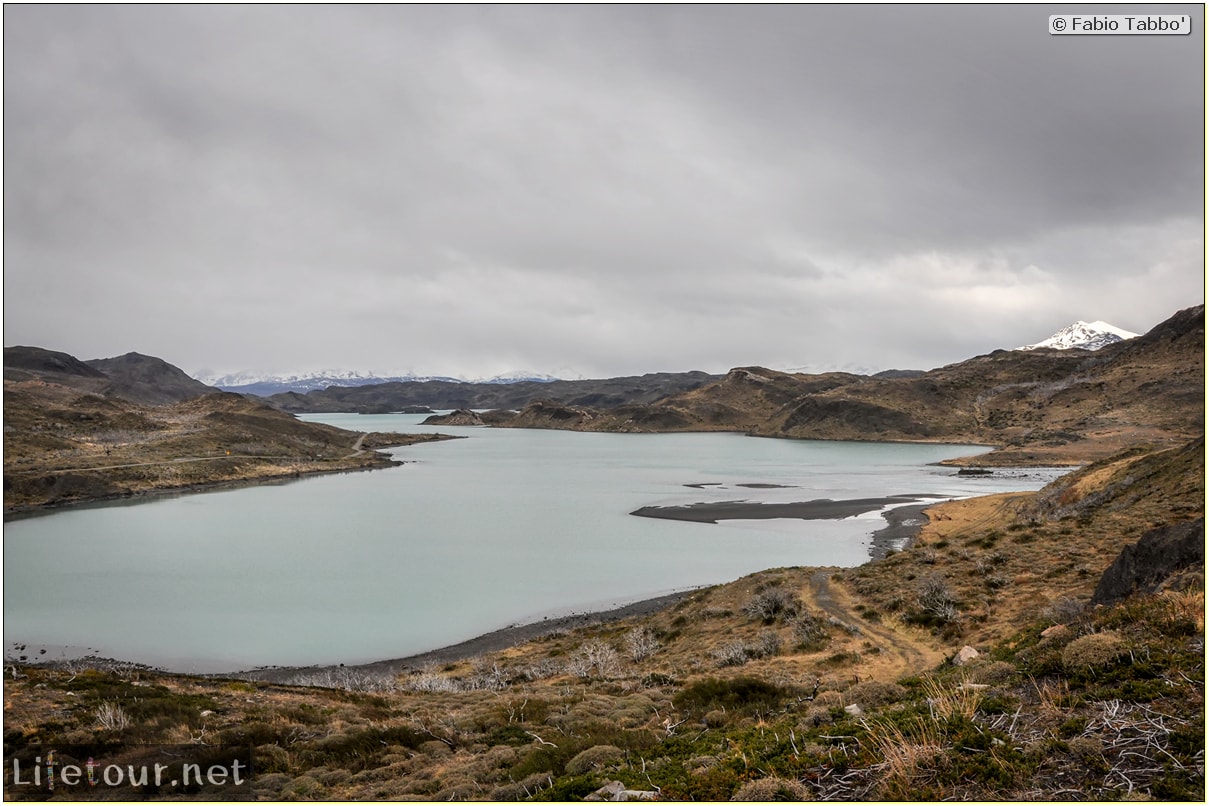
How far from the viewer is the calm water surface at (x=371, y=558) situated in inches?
918

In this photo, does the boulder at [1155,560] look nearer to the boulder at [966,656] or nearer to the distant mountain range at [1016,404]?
the boulder at [966,656]

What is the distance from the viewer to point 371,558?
1369 inches

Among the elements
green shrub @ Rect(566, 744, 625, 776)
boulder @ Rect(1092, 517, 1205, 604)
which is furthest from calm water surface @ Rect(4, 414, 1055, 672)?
boulder @ Rect(1092, 517, 1205, 604)

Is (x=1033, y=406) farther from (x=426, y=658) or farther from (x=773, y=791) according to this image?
(x=773, y=791)

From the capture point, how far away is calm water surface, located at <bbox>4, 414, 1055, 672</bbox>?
76.5ft

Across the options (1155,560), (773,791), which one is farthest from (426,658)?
(1155,560)

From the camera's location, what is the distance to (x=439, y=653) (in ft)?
69.3

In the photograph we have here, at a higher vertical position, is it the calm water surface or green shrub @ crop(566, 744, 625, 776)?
green shrub @ crop(566, 744, 625, 776)

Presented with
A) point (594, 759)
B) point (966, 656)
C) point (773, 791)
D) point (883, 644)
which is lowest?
point (883, 644)

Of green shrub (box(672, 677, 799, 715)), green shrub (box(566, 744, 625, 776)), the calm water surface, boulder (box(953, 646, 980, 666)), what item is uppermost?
green shrub (box(566, 744, 625, 776))

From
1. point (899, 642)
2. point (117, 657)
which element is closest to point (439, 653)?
point (117, 657)

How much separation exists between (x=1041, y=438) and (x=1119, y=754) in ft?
389

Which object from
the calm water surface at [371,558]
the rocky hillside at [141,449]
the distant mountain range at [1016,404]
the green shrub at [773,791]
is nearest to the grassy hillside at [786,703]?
the green shrub at [773,791]

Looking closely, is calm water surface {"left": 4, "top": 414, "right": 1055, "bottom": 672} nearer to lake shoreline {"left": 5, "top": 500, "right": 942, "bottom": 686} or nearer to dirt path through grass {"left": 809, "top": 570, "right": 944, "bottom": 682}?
lake shoreline {"left": 5, "top": 500, "right": 942, "bottom": 686}
